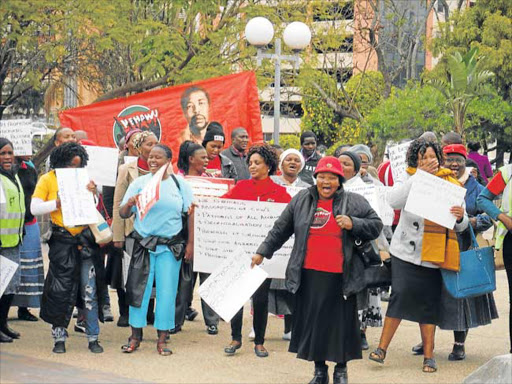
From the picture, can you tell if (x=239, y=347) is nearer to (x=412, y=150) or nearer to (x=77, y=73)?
(x=412, y=150)

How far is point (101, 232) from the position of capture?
8.91 metres

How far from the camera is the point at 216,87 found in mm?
13500

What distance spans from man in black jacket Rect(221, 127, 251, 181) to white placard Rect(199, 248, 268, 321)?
3217mm

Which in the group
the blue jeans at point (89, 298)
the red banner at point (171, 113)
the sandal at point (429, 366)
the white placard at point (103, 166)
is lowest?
the sandal at point (429, 366)

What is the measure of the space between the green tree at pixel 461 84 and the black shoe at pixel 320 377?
26222 mm

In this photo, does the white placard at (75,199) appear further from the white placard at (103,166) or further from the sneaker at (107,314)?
the sneaker at (107,314)

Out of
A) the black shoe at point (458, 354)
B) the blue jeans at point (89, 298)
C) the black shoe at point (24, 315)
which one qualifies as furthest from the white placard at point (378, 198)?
the black shoe at point (24, 315)

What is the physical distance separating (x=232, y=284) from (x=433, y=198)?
1.70 m

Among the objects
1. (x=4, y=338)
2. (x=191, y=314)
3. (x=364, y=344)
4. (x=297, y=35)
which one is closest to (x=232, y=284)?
(x=364, y=344)

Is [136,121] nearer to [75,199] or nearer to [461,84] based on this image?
[75,199]

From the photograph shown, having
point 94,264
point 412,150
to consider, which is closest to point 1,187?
point 94,264

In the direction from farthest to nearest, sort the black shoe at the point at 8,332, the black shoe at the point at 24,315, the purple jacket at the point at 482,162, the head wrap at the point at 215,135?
the purple jacket at the point at 482,162 < the head wrap at the point at 215,135 < the black shoe at the point at 24,315 < the black shoe at the point at 8,332

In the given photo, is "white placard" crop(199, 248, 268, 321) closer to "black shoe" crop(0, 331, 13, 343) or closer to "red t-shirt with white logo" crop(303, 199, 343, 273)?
"red t-shirt with white logo" crop(303, 199, 343, 273)

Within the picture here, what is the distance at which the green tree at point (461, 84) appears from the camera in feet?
109
